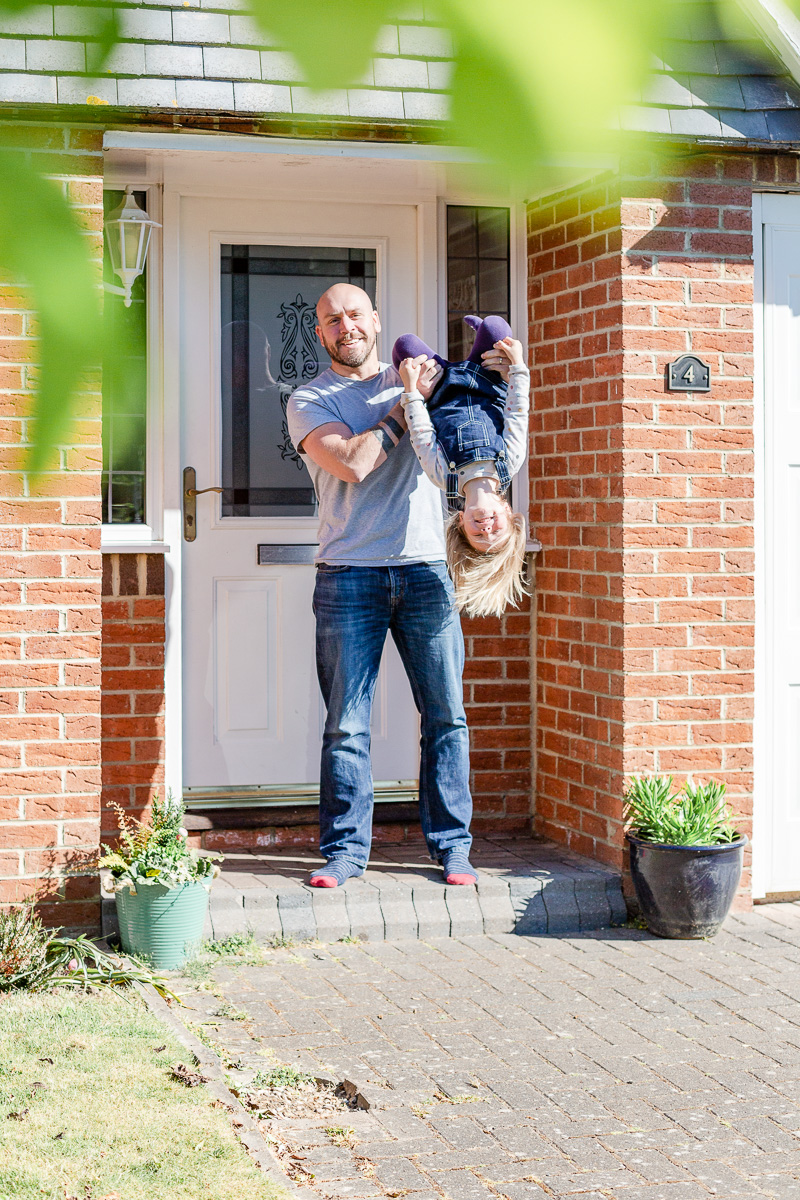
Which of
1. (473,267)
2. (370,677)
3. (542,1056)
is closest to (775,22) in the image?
(542,1056)

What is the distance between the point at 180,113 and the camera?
437cm

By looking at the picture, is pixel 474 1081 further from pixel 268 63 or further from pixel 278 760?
pixel 268 63

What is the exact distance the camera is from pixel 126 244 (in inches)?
89.7

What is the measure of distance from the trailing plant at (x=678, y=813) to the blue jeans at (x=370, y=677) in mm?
649

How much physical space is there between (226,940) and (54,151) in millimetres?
4341

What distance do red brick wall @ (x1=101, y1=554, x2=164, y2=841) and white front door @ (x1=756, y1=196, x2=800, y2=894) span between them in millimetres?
2354

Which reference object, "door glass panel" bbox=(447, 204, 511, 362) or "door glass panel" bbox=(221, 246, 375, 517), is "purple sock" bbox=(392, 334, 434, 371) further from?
"door glass panel" bbox=(447, 204, 511, 362)

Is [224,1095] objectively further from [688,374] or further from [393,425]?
[688,374]

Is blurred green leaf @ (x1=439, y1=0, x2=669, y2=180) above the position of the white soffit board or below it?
below

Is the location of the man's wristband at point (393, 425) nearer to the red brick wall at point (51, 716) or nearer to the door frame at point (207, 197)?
the door frame at point (207, 197)

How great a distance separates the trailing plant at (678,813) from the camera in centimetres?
502

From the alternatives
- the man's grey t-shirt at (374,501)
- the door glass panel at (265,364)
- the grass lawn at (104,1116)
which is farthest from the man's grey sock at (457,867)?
the door glass panel at (265,364)

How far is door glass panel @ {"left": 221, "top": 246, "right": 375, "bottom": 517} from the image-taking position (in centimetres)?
580

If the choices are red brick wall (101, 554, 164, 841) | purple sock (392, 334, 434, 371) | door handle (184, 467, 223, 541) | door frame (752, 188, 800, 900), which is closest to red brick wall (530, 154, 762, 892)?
door frame (752, 188, 800, 900)
